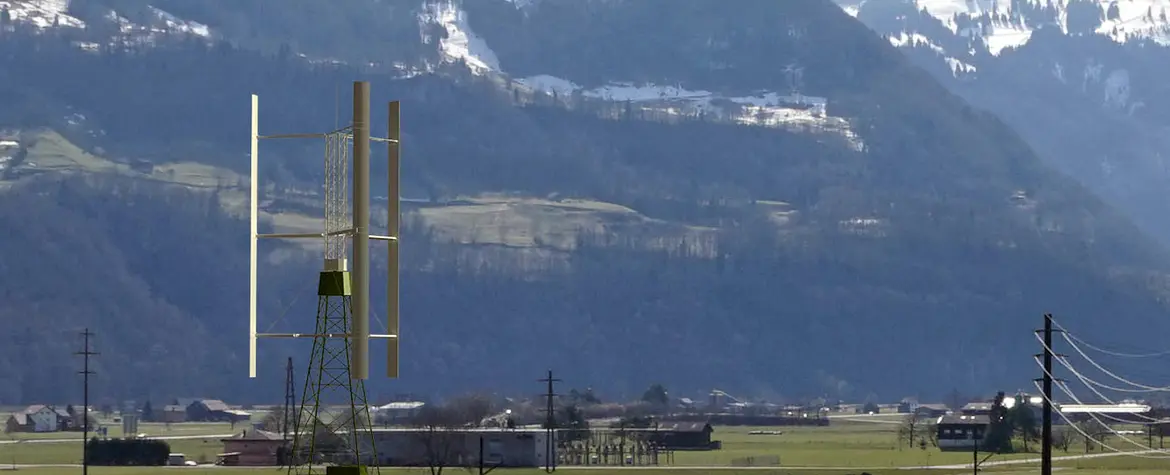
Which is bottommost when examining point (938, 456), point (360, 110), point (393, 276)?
point (938, 456)

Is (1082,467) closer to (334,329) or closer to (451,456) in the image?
(451,456)

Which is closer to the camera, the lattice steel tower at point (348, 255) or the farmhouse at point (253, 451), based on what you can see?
the lattice steel tower at point (348, 255)

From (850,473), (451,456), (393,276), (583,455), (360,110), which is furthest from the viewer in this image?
(583,455)

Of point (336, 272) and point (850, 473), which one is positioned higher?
point (336, 272)

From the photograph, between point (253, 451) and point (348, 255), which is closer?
point (348, 255)

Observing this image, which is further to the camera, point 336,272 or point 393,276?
point 393,276

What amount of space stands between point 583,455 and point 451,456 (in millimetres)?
16281

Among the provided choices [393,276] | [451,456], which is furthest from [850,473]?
[393,276]

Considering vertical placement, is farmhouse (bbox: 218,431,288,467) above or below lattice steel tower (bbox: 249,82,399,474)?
below

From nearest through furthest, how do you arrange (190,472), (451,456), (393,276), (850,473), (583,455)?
(393,276)
(850,473)
(190,472)
(451,456)
(583,455)

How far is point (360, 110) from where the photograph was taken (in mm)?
36000

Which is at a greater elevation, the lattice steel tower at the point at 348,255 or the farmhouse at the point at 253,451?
the lattice steel tower at the point at 348,255

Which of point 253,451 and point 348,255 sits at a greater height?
point 348,255

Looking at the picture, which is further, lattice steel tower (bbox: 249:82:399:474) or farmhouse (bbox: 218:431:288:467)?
farmhouse (bbox: 218:431:288:467)
